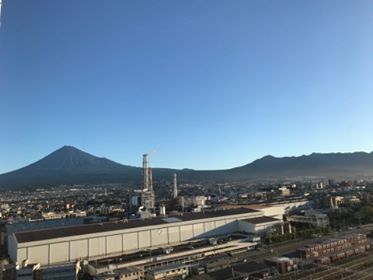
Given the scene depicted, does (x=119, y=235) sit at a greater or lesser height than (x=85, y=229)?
lesser

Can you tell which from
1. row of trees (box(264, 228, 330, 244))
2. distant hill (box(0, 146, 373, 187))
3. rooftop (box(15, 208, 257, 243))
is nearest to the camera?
rooftop (box(15, 208, 257, 243))

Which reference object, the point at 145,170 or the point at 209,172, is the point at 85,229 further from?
the point at 209,172

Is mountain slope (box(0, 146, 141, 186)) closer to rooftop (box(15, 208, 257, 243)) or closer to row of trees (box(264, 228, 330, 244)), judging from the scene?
rooftop (box(15, 208, 257, 243))

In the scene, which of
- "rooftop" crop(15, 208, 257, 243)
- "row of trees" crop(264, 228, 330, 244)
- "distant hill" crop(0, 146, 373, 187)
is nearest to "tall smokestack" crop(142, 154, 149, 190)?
"rooftop" crop(15, 208, 257, 243)

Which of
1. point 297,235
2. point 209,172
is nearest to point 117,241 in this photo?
point 297,235

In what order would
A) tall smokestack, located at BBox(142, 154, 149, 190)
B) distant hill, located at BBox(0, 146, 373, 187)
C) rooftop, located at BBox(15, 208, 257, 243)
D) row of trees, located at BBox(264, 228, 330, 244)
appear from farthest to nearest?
distant hill, located at BBox(0, 146, 373, 187), tall smokestack, located at BBox(142, 154, 149, 190), row of trees, located at BBox(264, 228, 330, 244), rooftop, located at BBox(15, 208, 257, 243)

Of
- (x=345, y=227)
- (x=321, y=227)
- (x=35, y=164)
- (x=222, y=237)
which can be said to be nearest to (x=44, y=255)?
(x=222, y=237)
